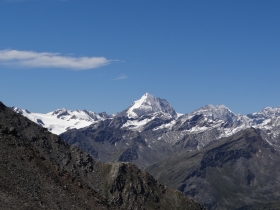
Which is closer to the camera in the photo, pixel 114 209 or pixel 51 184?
pixel 51 184

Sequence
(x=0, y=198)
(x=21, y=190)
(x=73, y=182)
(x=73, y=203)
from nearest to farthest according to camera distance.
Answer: (x=0, y=198) < (x=21, y=190) < (x=73, y=203) < (x=73, y=182)

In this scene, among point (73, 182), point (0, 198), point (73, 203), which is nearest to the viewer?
point (0, 198)

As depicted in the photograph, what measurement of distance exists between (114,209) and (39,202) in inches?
887

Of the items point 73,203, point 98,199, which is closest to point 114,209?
point 98,199

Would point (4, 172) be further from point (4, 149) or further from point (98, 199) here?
point (98, 199)

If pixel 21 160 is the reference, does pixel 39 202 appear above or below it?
below

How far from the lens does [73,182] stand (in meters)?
100

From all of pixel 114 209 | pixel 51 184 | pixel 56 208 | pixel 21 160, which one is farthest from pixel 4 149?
pixel 114 209

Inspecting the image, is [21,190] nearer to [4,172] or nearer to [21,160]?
[4,172]

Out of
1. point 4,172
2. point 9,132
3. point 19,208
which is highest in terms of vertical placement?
point 9,132

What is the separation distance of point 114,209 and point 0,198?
30.3 m

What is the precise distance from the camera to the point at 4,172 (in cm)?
8631

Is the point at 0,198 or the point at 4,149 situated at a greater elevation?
the point at 4,149

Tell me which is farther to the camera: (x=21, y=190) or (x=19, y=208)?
(x=21, y=190)
